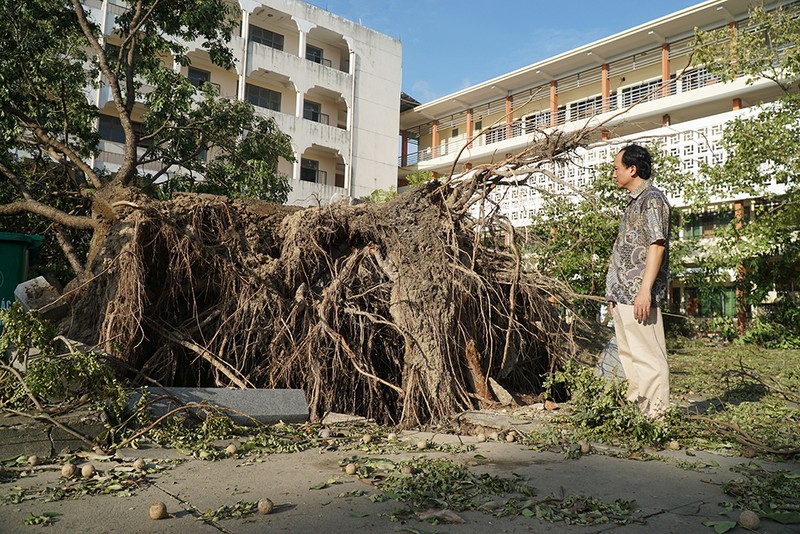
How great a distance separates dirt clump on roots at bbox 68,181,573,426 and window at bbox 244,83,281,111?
2516 cm

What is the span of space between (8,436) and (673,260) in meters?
14.8

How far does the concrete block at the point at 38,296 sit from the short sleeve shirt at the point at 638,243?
4.86m

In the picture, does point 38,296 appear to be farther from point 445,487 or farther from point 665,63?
point 665,63

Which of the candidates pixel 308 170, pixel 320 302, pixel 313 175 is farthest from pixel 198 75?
pixel 320 302

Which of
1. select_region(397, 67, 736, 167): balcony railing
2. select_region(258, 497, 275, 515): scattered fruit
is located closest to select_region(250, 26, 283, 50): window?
select_region(397, 67, 736, 167): balcony railing

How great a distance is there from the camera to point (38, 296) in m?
6.06

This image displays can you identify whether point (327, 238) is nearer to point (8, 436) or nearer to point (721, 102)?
point (8, 436)

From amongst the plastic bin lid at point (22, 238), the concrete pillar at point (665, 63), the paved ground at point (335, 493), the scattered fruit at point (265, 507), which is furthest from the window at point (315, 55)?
the scattered fruit at point (265, 507)

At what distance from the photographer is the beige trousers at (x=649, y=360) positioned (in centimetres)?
389

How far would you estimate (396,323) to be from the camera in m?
5.05

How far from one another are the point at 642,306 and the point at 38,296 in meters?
5.79

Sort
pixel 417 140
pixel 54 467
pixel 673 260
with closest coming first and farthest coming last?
pixel 54 467 < pixel 673 260 < pixel 417 140

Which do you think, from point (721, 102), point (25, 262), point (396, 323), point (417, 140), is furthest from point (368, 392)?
point (417, 140)

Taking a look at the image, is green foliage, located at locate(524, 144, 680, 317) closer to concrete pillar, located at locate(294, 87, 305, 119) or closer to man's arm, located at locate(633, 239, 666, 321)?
man's arm, located at locate(633, 239, 666, 321)
